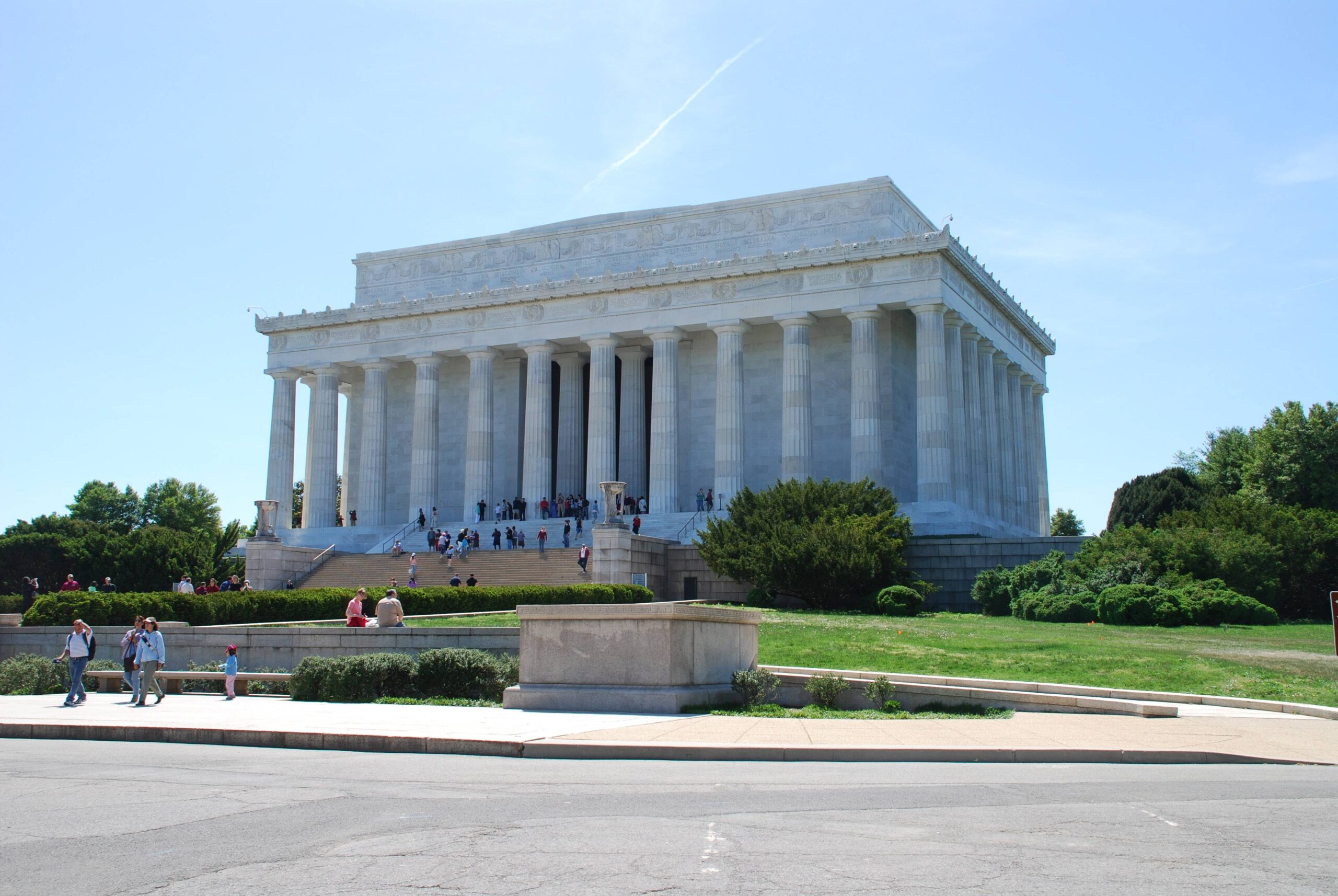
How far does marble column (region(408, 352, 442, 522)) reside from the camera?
2569 inches

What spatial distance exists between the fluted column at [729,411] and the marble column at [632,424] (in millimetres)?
6604

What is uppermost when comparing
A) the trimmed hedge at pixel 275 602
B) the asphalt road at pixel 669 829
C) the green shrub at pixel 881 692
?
the trimmed hedge at pixel 275 602

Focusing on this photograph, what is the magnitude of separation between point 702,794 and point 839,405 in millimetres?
51579

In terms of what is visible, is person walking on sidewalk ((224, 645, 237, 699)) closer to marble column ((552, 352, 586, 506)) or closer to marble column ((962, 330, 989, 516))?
marble column ((962, 330, 989, 516))

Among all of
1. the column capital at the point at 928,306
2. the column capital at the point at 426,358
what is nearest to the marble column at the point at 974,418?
the column capital at the point at 928,306

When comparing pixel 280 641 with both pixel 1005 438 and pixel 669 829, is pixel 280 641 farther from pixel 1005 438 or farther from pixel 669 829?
pixel 1005 438

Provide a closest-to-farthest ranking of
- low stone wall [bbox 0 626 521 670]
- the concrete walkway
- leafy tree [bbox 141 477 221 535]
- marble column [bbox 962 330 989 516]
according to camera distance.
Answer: the concrete walkway, low stone wall [bbox 0 626 521 670], marble column [bbox 962 330 989 516], leafy tree [bbox 141 477 221 535]

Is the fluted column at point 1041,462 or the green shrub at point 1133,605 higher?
the fluted column at point 1041,462

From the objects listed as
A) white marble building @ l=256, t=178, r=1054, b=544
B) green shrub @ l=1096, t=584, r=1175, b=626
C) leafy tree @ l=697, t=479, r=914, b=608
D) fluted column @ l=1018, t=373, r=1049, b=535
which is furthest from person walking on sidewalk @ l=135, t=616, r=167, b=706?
fluted column @ l=1018, t=373, r=1049, b=535

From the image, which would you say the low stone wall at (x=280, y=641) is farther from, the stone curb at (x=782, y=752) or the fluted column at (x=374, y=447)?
the fluted column at (x=374, y=447)

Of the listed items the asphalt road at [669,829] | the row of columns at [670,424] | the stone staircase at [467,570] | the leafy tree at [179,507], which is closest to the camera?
the asphalt road at [669,829]

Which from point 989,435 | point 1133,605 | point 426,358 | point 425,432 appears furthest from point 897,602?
point 426,358

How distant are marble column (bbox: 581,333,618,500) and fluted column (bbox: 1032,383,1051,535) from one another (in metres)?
26.4

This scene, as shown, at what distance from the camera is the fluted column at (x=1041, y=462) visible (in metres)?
71.6
